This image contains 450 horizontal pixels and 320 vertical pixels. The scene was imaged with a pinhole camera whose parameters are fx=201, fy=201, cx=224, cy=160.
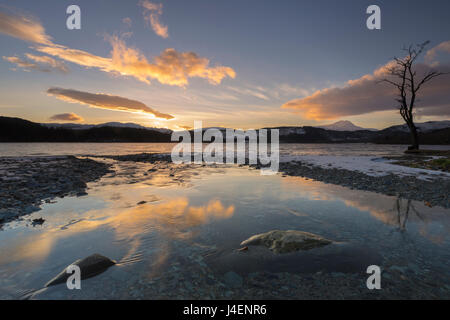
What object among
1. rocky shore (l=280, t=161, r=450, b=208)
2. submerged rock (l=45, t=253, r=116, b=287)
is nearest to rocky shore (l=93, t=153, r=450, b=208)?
rocky shore (l=280, t=161, r=450, b=208)

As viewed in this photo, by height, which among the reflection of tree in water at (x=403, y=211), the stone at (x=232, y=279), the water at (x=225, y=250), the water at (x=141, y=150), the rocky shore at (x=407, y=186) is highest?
the water at (x=141, y=150)

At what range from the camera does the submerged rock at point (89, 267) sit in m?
4.29

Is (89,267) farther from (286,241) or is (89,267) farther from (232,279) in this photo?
(286,241)

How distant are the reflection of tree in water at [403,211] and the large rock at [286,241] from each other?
3.52m

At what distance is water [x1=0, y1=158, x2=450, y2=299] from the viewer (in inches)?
161

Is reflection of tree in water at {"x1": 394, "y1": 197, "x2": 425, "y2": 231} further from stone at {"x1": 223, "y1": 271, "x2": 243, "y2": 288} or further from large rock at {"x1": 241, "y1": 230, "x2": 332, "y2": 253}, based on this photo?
stone at {"x1": 223, "y1": 271, "x2": 243, "y2": 288}

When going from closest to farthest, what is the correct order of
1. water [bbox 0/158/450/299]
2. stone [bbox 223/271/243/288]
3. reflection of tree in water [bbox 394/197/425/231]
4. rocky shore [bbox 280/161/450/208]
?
1. water [bbox 0/158/450/299]
2. stone [bbox 223/271/243/288]
3. reflection of tree in water [bbox 394/197/425/231]
4. rocky shore [bbox 280/161/450/208]

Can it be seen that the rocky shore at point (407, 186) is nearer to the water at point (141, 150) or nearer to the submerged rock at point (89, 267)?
the submerged rock at point (89, 267)

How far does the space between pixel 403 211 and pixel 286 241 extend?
657 cm

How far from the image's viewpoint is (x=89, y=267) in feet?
15.2

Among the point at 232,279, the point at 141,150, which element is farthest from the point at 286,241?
the point at 141,150

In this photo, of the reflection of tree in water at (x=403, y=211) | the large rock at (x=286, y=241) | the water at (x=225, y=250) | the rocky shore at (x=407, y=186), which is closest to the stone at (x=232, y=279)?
the water at (x=225, y=250)

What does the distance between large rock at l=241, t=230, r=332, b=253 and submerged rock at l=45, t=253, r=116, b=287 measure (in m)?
3.62

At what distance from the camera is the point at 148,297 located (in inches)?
153
